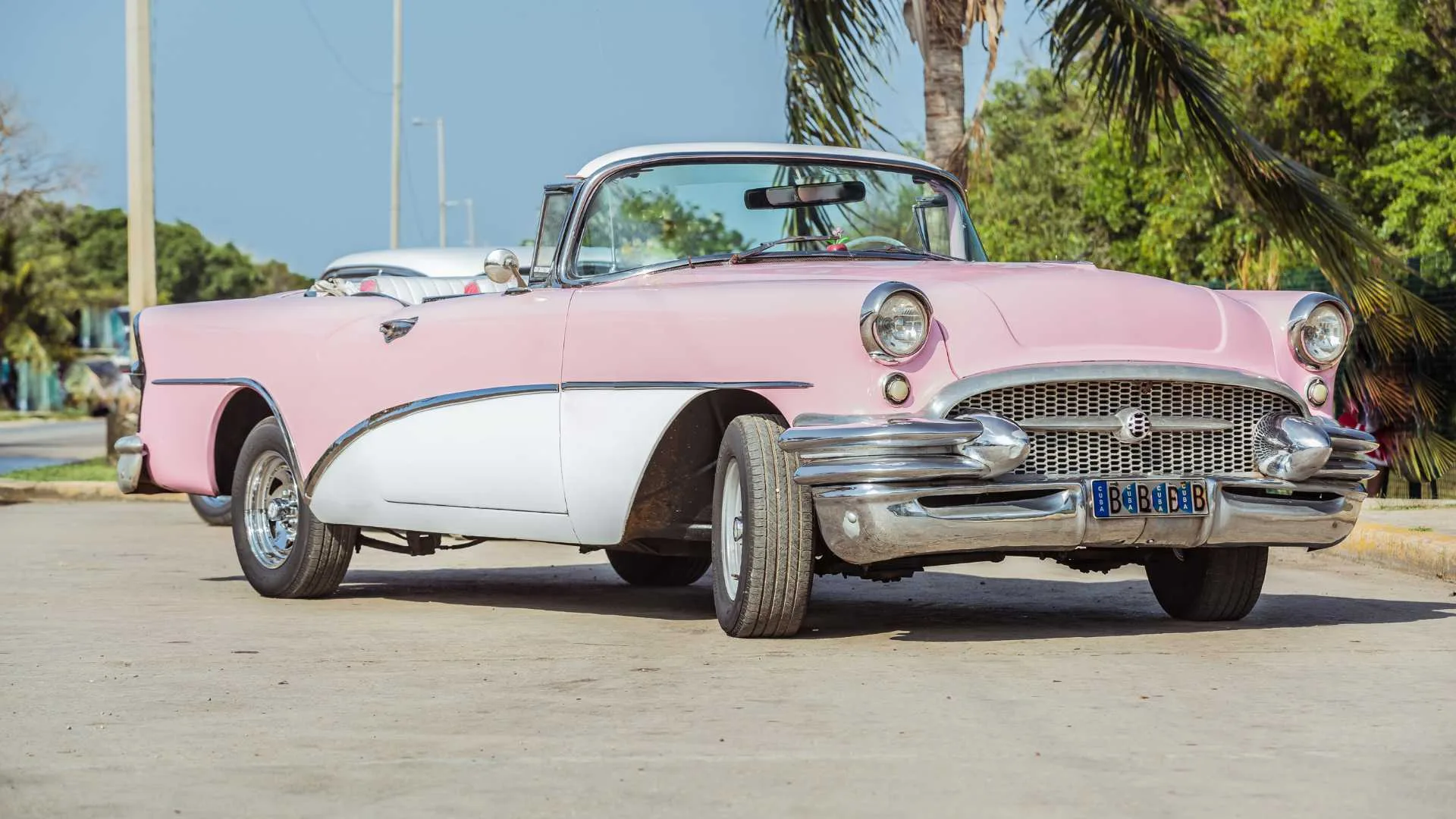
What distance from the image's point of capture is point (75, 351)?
60.0 m

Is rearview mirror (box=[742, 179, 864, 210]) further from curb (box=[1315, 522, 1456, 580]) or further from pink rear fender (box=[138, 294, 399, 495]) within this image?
curb (box=[1315, 522, 1456, 580])

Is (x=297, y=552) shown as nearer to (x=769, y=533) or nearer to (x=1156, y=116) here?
(x=769, y=533)

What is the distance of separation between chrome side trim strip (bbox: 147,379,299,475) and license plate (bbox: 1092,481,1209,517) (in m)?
3.60

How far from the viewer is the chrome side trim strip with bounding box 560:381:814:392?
6785 millimetres

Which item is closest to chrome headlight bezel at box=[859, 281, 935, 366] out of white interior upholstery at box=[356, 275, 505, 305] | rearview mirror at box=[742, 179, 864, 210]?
rearview mirror at box=[742, 179, 864, 210]

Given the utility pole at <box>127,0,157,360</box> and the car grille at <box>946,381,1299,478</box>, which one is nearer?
the car grille at <box>946,381,1299,478</box>

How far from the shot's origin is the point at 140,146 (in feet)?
66.1

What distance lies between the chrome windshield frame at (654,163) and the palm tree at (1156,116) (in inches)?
222

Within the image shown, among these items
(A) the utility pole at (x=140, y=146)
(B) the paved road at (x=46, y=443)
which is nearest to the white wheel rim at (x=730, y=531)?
(A) the utility pole at (x=140, y=146)

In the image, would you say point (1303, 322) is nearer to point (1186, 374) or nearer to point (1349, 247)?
point (1186, 374)

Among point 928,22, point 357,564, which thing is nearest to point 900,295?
point 357,564

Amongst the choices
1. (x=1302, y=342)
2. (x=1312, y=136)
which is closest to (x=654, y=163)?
(x=1302, y=342)

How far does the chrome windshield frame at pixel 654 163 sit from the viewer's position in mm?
7969

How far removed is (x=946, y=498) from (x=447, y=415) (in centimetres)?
222
